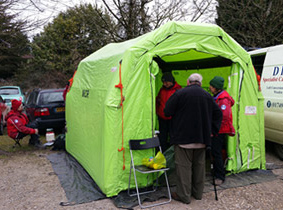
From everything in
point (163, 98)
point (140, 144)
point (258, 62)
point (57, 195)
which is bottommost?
point (57, 195)

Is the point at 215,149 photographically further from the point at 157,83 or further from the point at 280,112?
the point at 157,83

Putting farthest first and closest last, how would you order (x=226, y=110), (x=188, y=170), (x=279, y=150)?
(x=279, y=150)
(x=226, y=110)
(x=188, y=170)

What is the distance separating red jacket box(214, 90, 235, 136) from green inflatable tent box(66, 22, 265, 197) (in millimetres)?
379

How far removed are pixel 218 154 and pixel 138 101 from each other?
1741 millimetres

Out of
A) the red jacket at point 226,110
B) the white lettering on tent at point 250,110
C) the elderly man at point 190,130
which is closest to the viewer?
the elderly man at point 190,130

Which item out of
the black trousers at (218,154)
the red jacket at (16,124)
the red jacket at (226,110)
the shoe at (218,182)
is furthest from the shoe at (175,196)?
the red jacket at (16,124)

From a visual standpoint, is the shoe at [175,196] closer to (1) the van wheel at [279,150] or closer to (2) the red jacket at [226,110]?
(2) the red jacket at [226,110]

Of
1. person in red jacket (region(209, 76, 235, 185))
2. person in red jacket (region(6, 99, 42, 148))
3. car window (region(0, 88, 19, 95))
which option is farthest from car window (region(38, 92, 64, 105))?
car window (region(0, 88, 19, 95))

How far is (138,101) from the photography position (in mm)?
4457

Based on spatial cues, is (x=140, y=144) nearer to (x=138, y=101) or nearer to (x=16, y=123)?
(x=138, y=101)

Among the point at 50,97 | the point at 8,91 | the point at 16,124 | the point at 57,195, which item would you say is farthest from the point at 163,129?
the point at 8,91

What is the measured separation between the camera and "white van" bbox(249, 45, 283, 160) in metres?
5.70

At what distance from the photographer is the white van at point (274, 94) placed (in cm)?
570

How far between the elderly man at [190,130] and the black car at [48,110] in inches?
230
